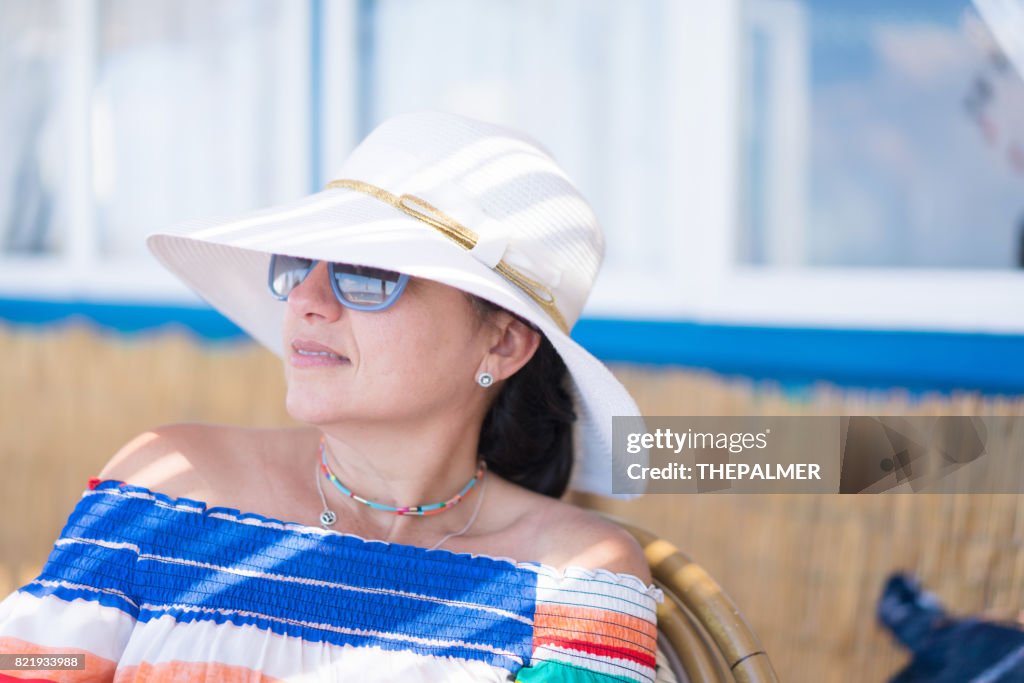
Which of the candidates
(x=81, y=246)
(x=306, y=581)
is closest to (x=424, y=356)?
(x=306, y=581)

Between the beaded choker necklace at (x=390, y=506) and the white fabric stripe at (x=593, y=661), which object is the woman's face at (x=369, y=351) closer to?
the beaded choker necklace at (x=390, y=506)

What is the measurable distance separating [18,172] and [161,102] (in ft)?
4.05

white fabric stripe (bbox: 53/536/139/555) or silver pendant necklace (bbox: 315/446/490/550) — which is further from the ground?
white fabric stripe (bbox: 53/536/139/555)

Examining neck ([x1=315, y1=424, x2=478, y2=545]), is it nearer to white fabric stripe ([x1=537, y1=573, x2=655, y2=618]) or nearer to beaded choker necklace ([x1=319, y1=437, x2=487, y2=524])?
beaded choker necklace ([x1=319, y1=437, x2=487, y2=524])

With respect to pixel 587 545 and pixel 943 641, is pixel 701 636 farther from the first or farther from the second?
pixel 943 641

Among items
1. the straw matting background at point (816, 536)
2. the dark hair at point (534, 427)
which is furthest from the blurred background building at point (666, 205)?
the dark hair at point (534, 427)

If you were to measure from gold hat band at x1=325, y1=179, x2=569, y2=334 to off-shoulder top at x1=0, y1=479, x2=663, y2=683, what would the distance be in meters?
0.49

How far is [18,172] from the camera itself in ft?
20.4

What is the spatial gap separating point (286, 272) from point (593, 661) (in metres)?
0.89

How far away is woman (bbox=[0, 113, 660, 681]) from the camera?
1.65 m

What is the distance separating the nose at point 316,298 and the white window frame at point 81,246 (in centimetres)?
397

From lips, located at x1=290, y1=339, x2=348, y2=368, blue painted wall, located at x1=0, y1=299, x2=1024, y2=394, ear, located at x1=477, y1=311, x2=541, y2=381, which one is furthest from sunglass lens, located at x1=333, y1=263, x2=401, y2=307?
blue painted wall, located at x1=0, y1=299, x2=1024, y2=394

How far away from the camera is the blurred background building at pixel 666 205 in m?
3.45

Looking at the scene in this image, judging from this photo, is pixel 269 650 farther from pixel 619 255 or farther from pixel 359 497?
pixel 619 255
